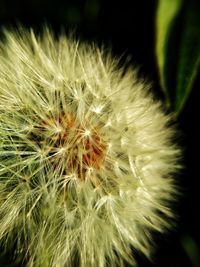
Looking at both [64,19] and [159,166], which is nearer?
[159,166]

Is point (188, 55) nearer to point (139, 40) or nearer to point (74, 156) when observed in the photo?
point (74, 156)

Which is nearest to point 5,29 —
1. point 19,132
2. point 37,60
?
point 37,60

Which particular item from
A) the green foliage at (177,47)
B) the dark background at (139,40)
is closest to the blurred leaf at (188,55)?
the green foliage at (177,47)

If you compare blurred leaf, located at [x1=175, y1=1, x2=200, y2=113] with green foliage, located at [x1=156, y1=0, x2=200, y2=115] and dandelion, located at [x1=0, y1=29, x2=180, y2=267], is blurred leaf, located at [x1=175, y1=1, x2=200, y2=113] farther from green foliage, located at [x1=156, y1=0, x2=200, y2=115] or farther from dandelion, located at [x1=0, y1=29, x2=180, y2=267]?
dandelion, located at [x1=0, y1=29, x2=180, y2=267]

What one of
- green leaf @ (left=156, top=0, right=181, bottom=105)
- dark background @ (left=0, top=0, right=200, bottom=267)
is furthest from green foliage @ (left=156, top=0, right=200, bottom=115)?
dark background @ (left=0, top=0, right=200, bottom=267)

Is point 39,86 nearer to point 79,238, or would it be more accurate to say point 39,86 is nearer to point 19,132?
point 19,132

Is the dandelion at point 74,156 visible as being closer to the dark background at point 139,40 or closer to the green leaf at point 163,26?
the green leaf at point 163,26

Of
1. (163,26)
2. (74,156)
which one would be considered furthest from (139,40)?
(74,156)
